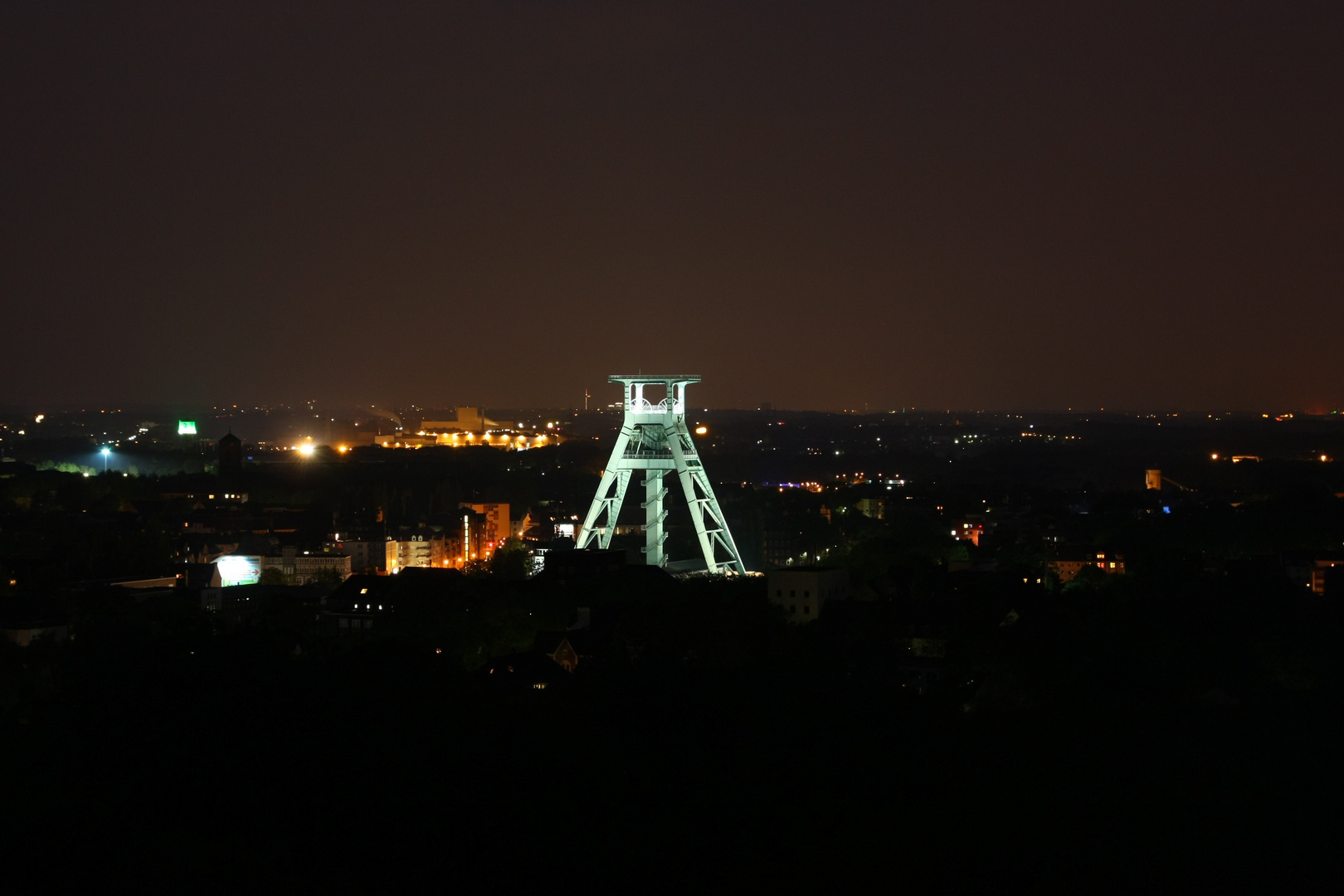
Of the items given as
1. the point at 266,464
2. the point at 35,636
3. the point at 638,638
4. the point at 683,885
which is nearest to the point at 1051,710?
the point at 638,638

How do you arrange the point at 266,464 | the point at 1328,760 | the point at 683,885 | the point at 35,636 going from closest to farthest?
1. the point at 683,885
2. the point at 1328,760
3. the point at 35,636
4. the point at 266,464

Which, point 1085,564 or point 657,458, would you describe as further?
point 1085,564

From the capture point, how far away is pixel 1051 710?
722 inches

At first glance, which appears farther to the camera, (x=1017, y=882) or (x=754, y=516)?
(x=754, y=516)

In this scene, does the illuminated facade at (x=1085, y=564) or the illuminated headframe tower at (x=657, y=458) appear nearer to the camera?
the illuminated headframe tower at (x=657, y=458)

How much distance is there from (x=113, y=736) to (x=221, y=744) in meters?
0.80

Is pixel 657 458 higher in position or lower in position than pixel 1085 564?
higher

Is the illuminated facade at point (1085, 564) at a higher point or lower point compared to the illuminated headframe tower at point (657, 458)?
lower

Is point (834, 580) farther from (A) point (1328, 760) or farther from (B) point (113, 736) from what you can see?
(B) point (113, 736)

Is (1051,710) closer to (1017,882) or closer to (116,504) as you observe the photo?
(1017,882)

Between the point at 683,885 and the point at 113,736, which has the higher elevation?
the point at 113,736

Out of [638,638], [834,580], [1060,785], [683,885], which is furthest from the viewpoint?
[834,580]

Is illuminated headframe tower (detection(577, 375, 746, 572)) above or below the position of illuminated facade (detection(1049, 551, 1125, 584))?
above

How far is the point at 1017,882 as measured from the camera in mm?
13242
